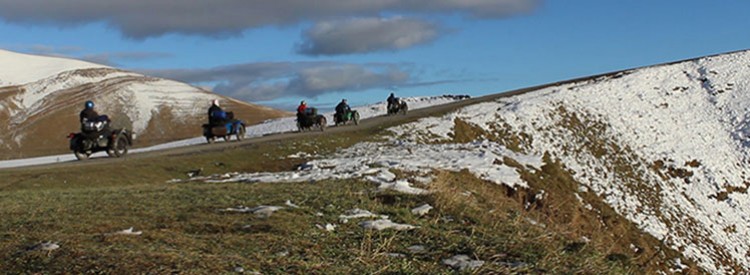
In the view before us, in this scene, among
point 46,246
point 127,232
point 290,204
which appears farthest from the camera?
point 290,204

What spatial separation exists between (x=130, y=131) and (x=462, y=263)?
22.1m

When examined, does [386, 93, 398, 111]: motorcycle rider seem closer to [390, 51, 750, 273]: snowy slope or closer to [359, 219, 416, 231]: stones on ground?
[390, 51, 750, 273]: snowy slope

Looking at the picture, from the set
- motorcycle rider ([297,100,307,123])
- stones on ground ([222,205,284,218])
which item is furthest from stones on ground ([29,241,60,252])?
motorcycle rider ([297,100,307,123])

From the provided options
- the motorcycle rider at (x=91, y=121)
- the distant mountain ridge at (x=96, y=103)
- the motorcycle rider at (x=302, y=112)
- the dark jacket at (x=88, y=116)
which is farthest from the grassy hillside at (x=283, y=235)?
the distant mountain ridge at (x=96, y=103)

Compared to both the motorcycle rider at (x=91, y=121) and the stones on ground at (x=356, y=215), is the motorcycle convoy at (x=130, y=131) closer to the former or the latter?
the motorcycle rider at (x=91, y=121)

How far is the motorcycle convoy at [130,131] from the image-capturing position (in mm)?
24109

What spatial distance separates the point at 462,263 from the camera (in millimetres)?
6582

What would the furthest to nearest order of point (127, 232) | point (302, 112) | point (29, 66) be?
point (29, 66), point (302, 112), point (127, 232)

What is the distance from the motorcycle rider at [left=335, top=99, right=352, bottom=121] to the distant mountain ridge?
51916mm

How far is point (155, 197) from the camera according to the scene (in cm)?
1203

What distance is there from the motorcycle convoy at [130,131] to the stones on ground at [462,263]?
1989 centimetres

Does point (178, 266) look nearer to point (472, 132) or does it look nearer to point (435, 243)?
point (435, 243)

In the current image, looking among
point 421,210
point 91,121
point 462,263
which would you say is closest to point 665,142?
point 91,121

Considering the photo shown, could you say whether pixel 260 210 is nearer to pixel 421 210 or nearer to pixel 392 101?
pixel 421 210
